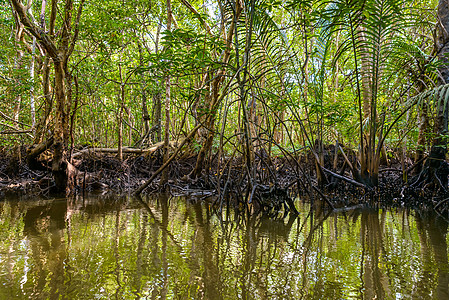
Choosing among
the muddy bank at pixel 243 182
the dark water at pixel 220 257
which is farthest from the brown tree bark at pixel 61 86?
the dark water at pixel 220 257

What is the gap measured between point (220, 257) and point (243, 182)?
310 centimetres

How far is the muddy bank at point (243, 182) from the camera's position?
3.54m

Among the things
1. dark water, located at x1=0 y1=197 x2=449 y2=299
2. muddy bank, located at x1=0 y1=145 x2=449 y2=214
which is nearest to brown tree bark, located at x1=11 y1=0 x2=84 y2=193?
muddy bank, located at x1=0 y1=145 x2=449 y2=214

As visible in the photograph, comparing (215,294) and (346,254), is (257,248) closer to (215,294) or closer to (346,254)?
(346,254)

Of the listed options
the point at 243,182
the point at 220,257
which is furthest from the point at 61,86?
the point at 220,257

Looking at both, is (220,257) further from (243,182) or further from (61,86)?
(61,86)

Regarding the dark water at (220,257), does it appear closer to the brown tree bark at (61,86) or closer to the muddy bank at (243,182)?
the muddy bank at (243,182)

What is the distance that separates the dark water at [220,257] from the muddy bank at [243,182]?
0.55 metres

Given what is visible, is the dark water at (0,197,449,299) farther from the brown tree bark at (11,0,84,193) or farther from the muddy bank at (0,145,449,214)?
the brown tree bark at (11,0,84,193)

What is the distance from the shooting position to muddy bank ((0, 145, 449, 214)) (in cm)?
354

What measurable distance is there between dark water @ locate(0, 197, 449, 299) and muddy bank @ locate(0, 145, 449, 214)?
553 mm

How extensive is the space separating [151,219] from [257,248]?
4.33ft

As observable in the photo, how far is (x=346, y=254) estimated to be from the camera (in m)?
1.87

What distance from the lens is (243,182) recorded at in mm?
4871
